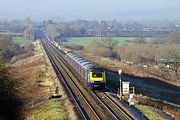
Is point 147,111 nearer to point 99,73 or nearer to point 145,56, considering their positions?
point 99,73

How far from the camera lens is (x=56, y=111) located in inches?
1148

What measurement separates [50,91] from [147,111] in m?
12.6

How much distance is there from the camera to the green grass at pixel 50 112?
27578mm

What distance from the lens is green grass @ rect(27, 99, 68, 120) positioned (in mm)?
27578

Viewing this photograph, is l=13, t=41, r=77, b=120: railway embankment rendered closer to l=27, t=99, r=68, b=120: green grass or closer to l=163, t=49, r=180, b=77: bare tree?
l=27, t=99, r=68, b=120: green grass

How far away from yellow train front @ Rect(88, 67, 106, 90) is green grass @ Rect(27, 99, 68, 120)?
579 cm

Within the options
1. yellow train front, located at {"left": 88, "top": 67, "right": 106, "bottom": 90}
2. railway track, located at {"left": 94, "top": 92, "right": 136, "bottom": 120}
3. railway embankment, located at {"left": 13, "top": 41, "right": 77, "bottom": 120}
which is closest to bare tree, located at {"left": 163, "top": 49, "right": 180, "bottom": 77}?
railway embankment, located at {"left": 13, "top": 41, "right": 77, "bottom": 120}

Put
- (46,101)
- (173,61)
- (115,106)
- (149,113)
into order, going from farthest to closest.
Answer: (173,61)
(46,101)
(115,106)
(149,113)

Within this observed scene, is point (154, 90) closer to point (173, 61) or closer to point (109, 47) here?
point (173, 61)

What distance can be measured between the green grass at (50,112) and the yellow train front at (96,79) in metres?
5.79

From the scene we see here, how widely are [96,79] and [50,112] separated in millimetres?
9831

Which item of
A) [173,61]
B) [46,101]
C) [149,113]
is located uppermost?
[149,113]

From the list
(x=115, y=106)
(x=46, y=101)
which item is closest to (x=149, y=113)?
(x=115, y=106)

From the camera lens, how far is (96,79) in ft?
125
